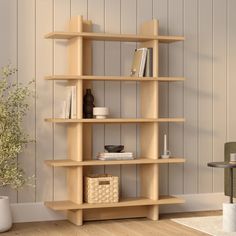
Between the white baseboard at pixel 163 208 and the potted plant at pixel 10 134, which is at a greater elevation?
the potted plant at pixel 10 134

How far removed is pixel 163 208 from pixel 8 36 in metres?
2.14

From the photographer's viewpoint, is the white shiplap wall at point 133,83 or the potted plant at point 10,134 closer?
the potted plant at point 10,134

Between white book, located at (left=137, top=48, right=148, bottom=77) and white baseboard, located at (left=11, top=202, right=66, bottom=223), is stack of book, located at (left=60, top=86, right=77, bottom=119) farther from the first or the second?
white baseboard, located at (left=11, top=202, right=66, bottom=223)

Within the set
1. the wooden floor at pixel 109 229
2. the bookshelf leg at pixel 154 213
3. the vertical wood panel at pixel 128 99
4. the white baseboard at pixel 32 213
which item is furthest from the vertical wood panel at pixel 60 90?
the bookshelf leg at pixel 154 213

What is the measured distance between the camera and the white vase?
5.05 metres

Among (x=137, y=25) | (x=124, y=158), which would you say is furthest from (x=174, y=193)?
(x=137, y=25)

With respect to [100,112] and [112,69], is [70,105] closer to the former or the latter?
[100,112]

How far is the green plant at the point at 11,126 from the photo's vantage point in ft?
16.6

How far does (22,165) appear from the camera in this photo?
5469 mm

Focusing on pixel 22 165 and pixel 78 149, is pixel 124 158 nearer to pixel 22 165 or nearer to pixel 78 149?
pixel 78 149

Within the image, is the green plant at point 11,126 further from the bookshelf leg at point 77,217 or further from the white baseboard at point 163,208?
the bookshelf leg at point 77,217

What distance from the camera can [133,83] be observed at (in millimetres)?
5852

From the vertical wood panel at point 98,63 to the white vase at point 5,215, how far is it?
94cm

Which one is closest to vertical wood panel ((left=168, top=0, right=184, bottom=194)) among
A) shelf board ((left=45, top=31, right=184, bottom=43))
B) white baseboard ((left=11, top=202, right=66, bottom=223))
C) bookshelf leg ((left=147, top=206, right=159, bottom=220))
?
shelf board ((left=45, top=31, right=184, bottom=43))
